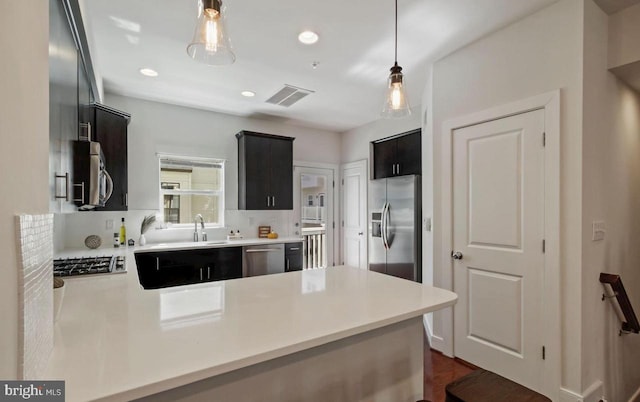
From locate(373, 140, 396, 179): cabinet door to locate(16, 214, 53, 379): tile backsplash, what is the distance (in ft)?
13.5

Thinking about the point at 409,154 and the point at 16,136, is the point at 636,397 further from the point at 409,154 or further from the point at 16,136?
the point at 16,136

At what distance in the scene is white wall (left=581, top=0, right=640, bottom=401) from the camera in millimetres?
1931

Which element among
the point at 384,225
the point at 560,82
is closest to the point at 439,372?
the point at 384,225

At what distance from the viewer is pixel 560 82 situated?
77.9 inches

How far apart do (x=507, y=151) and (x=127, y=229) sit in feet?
13.5

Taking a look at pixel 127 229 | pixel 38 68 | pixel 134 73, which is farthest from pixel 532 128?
pixel 127 229

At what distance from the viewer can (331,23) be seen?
7.39ft

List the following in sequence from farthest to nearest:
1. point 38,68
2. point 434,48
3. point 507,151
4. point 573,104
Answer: point 434,48, point 507,151, point 573,104, point 38,68

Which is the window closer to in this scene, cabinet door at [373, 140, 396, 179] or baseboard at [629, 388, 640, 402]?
cabinet door at [373, 140, 396, 179]

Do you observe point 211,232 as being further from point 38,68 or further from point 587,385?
point 587,385

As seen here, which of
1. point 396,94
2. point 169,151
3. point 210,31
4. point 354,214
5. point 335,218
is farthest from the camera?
point 335,218

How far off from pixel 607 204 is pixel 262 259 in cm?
346

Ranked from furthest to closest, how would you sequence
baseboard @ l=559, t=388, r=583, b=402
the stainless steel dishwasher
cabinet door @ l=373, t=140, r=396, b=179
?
1. cabinet door @ l=373, t=140, r=396, b=179
2. the stainless steel dishwasher
3. baseboard @ l=559, t=388, r=583, b=402

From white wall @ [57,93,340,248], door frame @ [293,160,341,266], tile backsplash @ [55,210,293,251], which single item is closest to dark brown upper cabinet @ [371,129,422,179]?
door frame @ [293,160,341,266]
